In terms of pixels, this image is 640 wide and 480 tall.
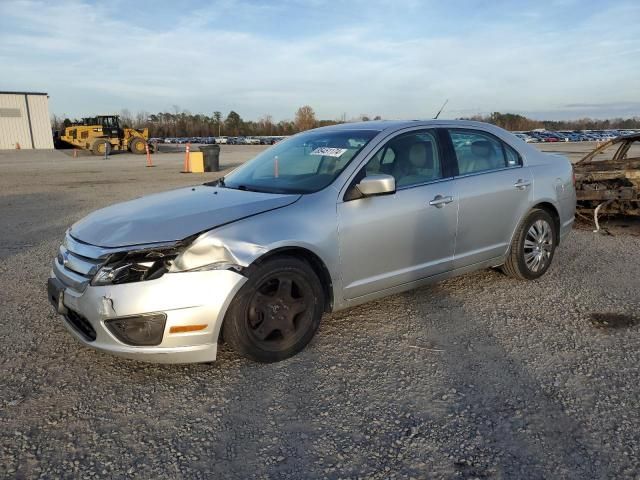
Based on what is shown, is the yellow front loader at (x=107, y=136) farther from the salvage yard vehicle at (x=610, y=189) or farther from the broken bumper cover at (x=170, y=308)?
the broken bumper cover at (x=170, y=308)

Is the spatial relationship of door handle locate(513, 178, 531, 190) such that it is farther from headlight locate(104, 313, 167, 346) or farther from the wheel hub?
headlight locate(104, 313, 167, 346)

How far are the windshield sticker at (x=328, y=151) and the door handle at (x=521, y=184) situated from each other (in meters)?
1.81

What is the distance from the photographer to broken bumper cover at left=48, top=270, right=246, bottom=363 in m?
3.12

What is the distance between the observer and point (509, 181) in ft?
16.2

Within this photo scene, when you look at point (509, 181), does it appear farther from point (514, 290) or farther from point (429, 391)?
point (429, 391)

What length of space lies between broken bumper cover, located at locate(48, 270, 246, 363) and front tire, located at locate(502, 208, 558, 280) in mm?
3028

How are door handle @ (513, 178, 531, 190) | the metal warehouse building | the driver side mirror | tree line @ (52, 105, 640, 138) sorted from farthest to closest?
tree line @ (52, 105, 640, 138), the metal warehouse building, door handle @ (513, 178, 531, 190), the driver side mirror

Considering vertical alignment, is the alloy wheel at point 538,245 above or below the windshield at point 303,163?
below

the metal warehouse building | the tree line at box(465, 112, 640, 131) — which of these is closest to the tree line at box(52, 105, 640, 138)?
the tree line at box(465, 112, 640, 131)

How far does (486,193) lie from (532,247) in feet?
3.24

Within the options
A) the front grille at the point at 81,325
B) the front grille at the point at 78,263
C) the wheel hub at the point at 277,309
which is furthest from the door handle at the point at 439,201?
the front grille at the point at 81,325

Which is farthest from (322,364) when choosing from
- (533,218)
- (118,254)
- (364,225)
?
(533,218)

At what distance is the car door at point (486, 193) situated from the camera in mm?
4574

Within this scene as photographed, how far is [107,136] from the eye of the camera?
33.5 m
